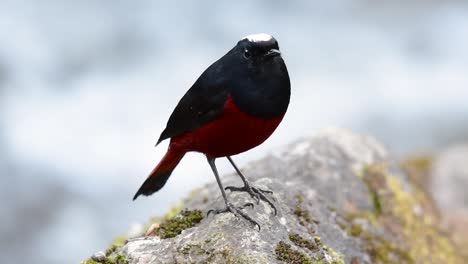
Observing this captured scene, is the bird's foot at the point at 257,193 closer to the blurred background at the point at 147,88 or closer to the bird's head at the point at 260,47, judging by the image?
the bird's head at the point at 260,47

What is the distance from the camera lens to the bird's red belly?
14.0 feet

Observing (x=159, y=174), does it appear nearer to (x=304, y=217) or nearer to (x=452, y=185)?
(x=304, y=217)

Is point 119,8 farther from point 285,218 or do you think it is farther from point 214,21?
point 285,218

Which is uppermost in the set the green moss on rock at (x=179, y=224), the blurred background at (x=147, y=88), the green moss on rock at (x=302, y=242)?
the blurred background at (x=147, y=88)

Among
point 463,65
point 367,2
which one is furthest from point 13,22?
point 463,65

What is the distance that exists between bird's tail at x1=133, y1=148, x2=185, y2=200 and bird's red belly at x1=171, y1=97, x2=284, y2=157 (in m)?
0.43

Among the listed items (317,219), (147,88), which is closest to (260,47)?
(317,219)

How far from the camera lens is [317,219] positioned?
16.0ft

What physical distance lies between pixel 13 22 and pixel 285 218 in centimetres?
1240

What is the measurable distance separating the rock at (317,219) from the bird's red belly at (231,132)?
0.37 meters

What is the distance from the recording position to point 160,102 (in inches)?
556

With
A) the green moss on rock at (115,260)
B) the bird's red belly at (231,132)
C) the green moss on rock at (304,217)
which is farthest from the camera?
the green moss on rock at (304,217)

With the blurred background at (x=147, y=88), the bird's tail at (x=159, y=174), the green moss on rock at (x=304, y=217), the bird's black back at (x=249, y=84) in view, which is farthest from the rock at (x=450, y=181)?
the bird's black back at (x=249, y=84)

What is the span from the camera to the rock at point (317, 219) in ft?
13.5
